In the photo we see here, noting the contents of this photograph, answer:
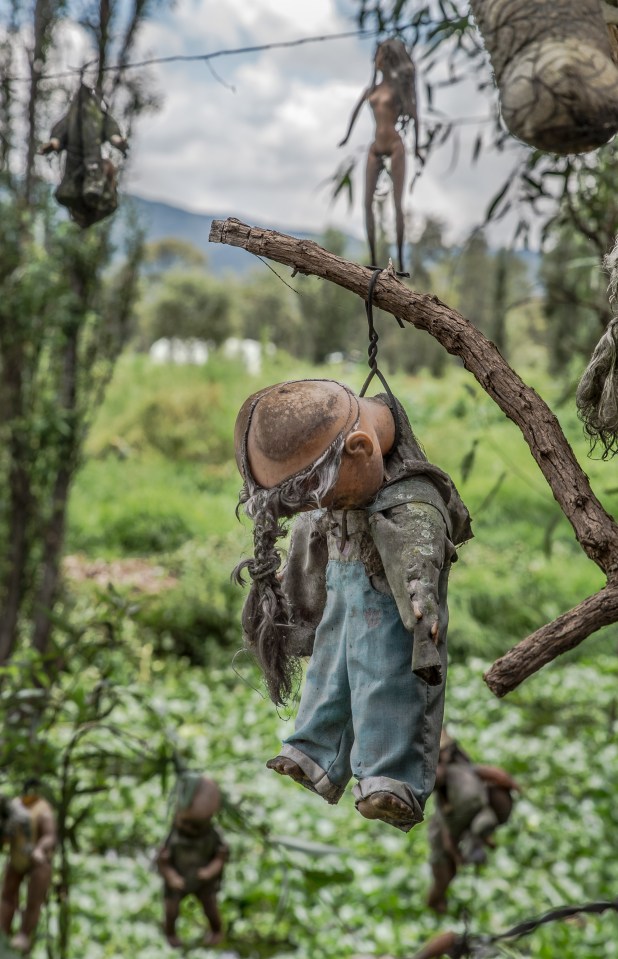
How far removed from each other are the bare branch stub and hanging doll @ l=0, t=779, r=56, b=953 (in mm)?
1641

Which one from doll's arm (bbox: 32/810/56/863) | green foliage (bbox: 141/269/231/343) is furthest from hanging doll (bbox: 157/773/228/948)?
green foliage (bbox: 141/269/231/343)

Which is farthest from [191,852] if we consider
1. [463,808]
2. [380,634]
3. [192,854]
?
[380,634]

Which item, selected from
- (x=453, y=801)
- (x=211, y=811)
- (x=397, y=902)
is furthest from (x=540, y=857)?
(x=211, y=811)

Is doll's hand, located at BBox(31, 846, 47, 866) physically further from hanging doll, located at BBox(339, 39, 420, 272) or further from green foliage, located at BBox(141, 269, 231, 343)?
green foliage, located at BBox(141, 269, 231, 343)

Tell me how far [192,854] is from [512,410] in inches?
68.9

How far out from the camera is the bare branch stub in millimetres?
913

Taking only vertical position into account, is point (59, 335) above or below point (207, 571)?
above

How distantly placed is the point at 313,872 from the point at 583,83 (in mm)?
1960

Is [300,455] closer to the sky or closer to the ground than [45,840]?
closer to the sky

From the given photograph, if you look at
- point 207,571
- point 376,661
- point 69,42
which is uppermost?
point 69,42

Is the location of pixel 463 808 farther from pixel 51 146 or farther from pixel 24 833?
pixel 51 146

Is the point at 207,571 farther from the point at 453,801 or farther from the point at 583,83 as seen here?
the point at 583,83

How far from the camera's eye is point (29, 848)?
2.25 meters

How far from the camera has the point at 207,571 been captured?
6.39m
